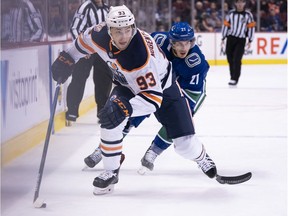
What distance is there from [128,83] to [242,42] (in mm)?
6696

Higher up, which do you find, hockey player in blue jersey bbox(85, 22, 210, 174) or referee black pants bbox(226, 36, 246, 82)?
hockey player in blue jersey bbox(85, 22, 210, 174)

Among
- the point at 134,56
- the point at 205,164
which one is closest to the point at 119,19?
the point at 134,56

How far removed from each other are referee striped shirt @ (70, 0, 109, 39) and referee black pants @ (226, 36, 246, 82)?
3.95m

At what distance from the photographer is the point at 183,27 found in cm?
373

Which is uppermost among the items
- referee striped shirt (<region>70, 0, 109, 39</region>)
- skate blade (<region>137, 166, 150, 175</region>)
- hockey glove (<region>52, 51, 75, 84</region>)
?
referee striped shirt (<region>70, 0, 109, 39</region>)

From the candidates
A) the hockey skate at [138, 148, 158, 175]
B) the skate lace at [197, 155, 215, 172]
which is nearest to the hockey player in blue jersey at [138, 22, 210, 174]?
the hockey skate at [138, 148, 158, 175]

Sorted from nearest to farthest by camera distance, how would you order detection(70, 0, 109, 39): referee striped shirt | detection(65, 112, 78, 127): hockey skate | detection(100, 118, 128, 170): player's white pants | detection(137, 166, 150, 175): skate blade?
detection(100, 118, 128, 170): player's white pants
detection(137, 166, 150, 175): skate blade
detection(65, 112, 78, 127): hockey skate
detection(70, 0, 109, 39): referee striped shirt

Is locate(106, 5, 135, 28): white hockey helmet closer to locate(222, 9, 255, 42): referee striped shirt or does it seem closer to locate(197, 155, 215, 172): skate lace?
locate(197, 155, 215, 172): skate lace

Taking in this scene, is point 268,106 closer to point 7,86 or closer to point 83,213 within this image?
point 7,86

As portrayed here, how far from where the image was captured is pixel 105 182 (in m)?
3.54

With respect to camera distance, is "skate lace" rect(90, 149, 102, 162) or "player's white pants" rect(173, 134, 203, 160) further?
"skate lace" rect(90, 149, 102, 162)

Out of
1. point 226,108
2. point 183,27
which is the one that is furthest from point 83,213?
point 226,108

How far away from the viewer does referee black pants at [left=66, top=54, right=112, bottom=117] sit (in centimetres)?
593

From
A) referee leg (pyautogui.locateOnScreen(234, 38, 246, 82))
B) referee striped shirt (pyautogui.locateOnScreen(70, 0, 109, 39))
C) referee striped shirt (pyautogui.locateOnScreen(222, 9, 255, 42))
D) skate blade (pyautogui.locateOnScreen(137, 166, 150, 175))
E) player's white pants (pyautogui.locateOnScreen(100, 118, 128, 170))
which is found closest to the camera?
player's white pants (pyautogui.locateOnScreen(100, 118, 128, 170))
